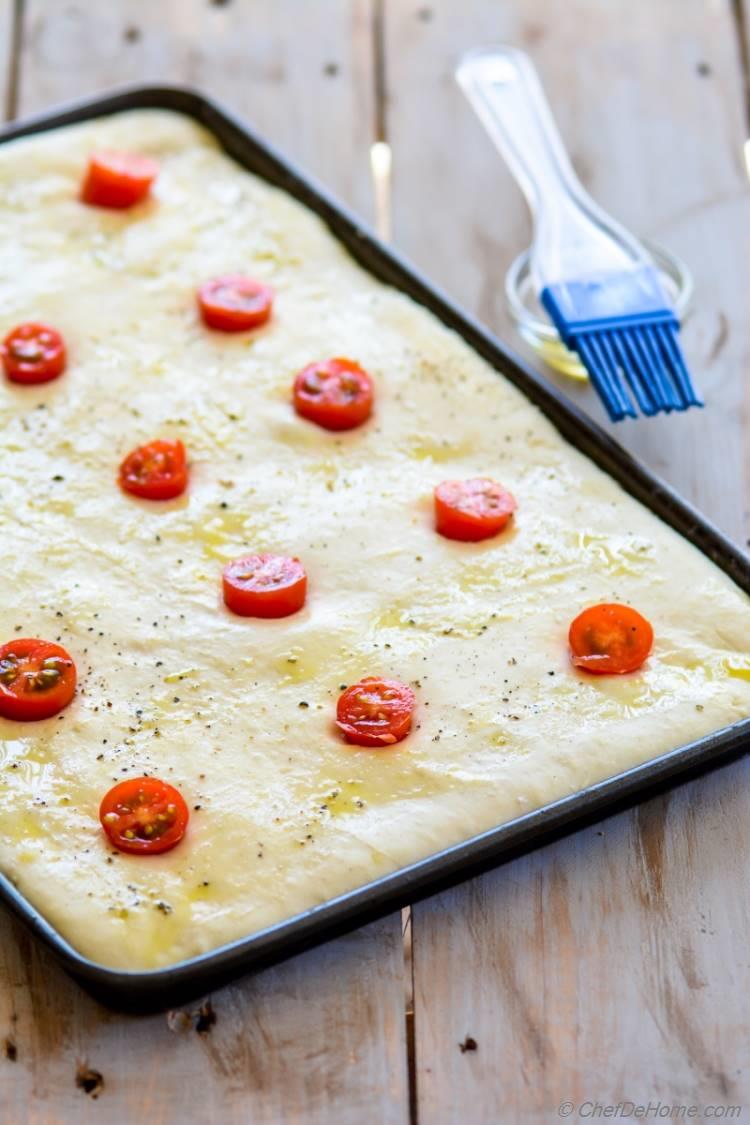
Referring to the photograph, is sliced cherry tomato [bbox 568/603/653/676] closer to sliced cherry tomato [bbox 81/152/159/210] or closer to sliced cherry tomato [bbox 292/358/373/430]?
sliced cherry tomato [bbox 292/358/373/430]

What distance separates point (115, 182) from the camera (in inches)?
154

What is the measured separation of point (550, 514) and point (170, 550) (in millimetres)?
747

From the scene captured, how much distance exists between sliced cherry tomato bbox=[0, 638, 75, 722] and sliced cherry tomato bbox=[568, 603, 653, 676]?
900 mm

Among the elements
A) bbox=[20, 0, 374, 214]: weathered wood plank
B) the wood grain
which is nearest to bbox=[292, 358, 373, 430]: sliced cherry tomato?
bbox=[20, 0, 374, 214]: weathered wood plank

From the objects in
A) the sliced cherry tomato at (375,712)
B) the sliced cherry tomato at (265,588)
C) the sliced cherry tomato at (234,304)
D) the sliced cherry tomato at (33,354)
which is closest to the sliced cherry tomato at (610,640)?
the sliced cherry tomato at (375,712)

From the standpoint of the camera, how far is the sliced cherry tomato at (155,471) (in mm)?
3244

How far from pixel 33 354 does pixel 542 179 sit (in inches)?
49.9

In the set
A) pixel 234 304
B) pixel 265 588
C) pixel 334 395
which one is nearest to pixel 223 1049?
pixel 265 588

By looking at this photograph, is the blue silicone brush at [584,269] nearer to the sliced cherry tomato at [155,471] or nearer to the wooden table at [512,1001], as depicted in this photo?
the wooden table at [512,1001]

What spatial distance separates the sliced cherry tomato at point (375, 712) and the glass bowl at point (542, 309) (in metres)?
1.13

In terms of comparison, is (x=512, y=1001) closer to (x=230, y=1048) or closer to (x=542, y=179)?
(x=230, y=1048)

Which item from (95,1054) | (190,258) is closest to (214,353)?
(190,258)

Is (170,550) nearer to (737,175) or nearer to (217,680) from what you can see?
(217,680)

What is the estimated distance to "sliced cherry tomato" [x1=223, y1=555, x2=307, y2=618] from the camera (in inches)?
118
